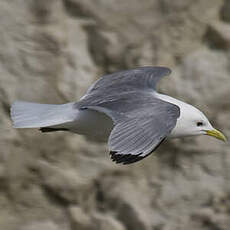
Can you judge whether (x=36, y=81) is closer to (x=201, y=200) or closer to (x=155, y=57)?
(x=155, y=57)

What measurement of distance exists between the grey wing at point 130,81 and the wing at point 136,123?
0.35 metres

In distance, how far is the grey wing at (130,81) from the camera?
4612mm

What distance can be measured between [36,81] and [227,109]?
1.19 meters

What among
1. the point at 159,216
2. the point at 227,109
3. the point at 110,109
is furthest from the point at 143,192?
the point at 110,109

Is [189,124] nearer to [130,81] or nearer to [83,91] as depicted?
[130,81]

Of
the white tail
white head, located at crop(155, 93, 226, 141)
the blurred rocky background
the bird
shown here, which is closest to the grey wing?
the bird

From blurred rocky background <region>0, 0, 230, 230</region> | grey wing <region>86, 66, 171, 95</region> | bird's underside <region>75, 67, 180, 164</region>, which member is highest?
bird's underside <region>75, 67, 180, 164</region>

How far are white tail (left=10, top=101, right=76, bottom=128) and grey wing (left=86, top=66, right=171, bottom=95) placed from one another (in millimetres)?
359

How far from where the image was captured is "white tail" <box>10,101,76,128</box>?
407cm

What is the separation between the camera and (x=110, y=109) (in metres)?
4.03

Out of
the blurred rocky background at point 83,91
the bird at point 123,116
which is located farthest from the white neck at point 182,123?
the blurred rocky background at point 83,91

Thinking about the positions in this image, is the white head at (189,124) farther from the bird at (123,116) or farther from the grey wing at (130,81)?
the grey wing at (130,81)

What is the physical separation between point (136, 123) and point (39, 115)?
1.87ft

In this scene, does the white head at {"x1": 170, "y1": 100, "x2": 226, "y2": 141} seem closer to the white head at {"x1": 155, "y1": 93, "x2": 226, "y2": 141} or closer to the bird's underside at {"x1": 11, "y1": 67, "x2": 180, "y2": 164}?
the white head at {"x1": 155, "y1": 93, "x2": 226, "y2": 141}
